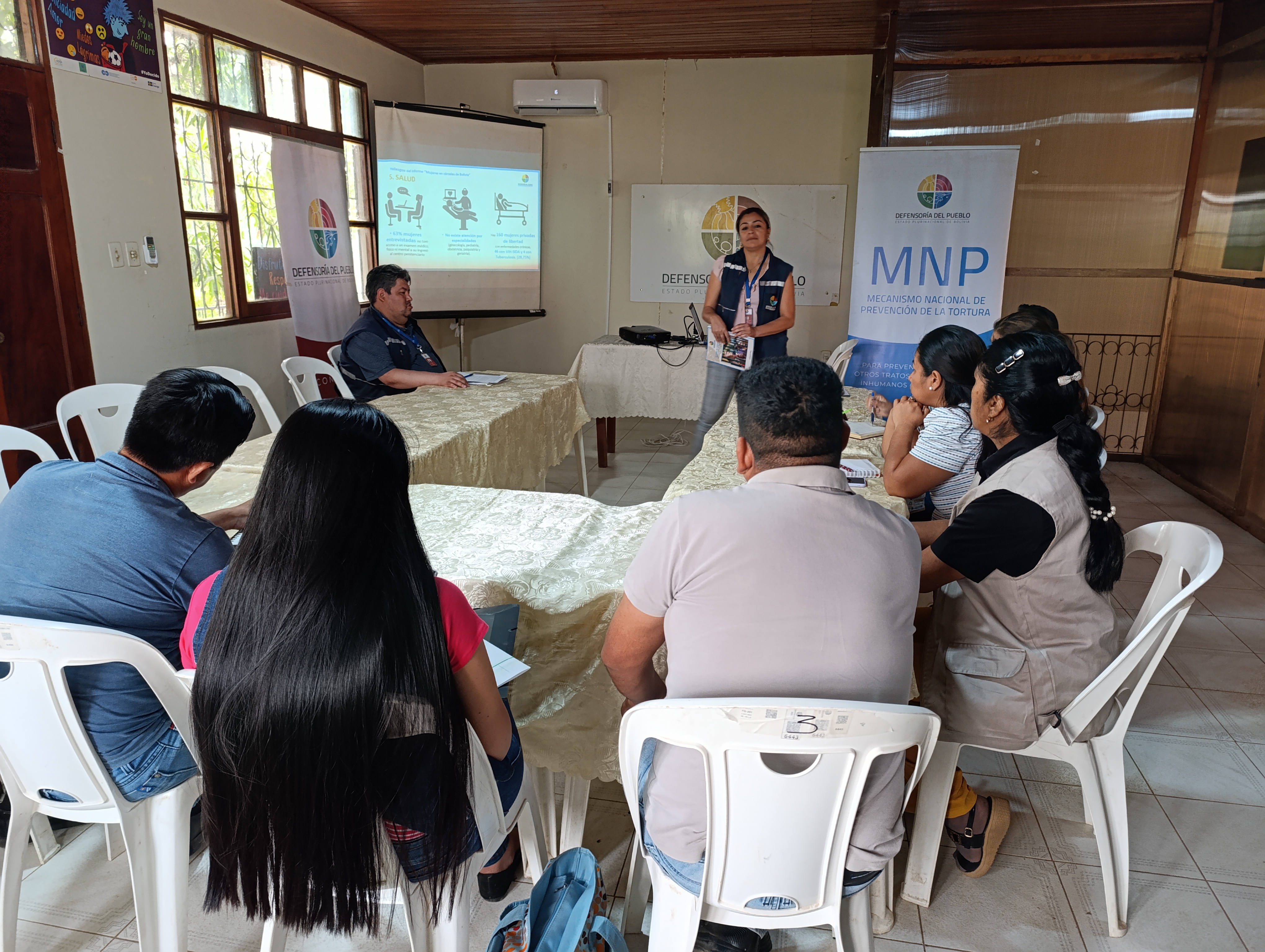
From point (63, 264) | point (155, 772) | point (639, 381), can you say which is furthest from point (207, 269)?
point (155, 772)

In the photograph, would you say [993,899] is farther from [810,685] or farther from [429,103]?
[429,103]

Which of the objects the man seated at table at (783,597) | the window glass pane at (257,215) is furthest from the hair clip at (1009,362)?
the window glass pane at (257,215)

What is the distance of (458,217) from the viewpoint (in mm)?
5738

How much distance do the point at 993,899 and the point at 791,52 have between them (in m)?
5.42

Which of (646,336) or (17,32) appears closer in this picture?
(17,32)

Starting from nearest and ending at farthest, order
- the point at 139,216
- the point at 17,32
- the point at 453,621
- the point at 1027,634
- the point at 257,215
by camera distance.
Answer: the point at 453,621, the point at 1027,634, the point at 17,32, the point at 139,216, the point at 257,215

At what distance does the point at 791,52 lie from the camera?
5.54 metres

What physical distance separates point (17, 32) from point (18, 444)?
5.92ft

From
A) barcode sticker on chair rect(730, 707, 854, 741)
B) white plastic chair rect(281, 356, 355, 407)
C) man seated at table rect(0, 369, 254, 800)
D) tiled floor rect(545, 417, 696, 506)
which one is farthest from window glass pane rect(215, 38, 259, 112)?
barcode sticker on chair rect(730, 707, 854, 741)

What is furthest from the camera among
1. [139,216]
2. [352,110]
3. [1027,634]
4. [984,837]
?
[352,110]

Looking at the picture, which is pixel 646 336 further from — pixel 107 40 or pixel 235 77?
pixel 107 40

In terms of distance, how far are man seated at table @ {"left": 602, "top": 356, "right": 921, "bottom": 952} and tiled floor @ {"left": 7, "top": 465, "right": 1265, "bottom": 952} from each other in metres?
0.57

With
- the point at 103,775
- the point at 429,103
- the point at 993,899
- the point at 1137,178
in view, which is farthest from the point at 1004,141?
the point at 103,775

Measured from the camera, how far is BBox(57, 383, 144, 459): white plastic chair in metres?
2.63
